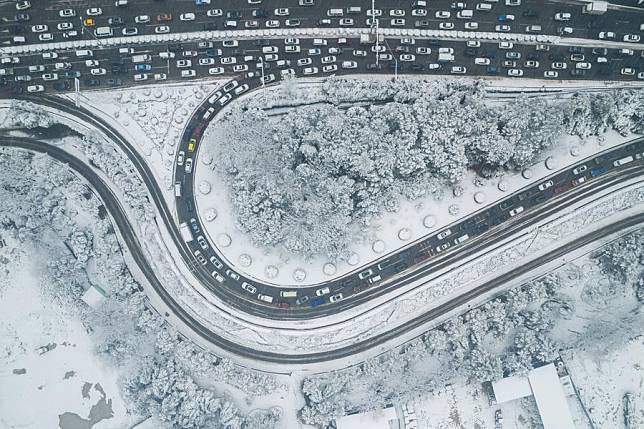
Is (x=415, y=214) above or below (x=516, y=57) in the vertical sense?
below

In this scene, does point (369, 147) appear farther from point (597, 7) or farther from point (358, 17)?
point (597, 7)

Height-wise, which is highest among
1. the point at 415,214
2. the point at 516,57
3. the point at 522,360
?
the point at 516,57

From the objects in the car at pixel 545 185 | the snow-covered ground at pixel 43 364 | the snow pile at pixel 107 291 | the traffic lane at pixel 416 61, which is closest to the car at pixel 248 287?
the snow pile at pixel 107 291

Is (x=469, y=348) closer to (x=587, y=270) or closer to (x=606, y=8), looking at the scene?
(x=587, y=270)

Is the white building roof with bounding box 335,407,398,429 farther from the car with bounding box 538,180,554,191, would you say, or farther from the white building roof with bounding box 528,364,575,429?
the car with bounding box 538,180,554,191

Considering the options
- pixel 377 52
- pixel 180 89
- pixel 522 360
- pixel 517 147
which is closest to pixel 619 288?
pixel 522 360
